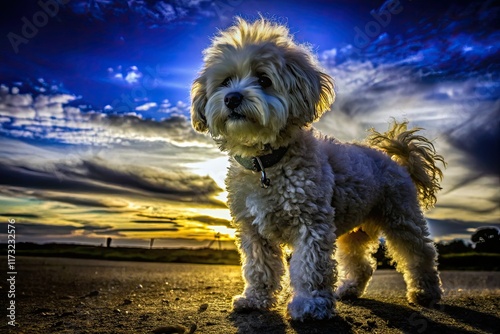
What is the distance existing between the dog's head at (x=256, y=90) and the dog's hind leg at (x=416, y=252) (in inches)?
79.0

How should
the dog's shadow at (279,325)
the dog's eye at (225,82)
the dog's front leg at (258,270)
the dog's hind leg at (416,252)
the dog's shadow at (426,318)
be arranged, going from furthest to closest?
1. the dog's hind leg at (416,252)
2. the dog's front leg at (258,270)
3. the dog's eye at (225,82)
4. the dog's shadow at (426,318)
5. the dog's shadow at (279,325)

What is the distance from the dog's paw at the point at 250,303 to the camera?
5055 mm

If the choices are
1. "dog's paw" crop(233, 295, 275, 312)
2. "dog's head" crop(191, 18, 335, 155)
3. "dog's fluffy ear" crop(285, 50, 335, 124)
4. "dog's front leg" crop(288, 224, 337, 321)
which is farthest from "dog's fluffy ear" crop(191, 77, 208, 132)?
"dog's paw" crop(233, 295, 275, 312)

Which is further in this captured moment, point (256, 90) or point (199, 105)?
point (199, 105)

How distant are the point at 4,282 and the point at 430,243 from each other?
6.01m

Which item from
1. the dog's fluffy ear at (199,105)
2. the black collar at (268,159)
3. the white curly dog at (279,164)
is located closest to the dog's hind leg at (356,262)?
the white curly dog at (279,164)

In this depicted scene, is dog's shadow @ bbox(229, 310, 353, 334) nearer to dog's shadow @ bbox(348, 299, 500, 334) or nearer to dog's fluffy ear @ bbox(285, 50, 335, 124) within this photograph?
dog's shadow @ bbox(348, 299, 500, 334)

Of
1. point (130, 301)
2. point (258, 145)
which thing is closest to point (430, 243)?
point (258, 145)

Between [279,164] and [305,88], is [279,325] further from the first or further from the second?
[305,88]

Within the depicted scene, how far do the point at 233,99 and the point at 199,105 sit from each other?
0.84m

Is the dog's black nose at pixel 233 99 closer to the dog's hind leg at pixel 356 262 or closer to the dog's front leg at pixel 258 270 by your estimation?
the dog's front leg at pixel 258 270

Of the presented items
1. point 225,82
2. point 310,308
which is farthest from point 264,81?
point 310,308

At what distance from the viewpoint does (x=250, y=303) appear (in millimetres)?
5082

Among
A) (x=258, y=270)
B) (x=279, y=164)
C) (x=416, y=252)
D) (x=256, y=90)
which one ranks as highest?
(x=256, y=90)
